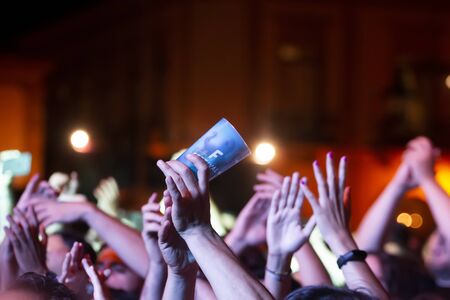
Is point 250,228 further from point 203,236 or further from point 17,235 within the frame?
point 203,236

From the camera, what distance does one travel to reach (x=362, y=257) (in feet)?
10.0

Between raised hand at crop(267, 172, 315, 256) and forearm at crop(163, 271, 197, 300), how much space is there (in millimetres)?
387

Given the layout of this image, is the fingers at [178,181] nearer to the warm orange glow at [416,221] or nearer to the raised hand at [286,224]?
the raised hand at [286,224]

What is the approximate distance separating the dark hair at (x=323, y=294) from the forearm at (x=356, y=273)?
0.73 feet

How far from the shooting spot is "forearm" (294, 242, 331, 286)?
3598 mm

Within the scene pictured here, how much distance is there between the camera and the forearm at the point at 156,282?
3250 millimetres

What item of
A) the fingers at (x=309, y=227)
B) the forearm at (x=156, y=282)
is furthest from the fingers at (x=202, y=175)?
the forearm at (x=156, y=282)

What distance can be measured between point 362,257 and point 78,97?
66.3ft

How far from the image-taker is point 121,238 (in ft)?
12.0

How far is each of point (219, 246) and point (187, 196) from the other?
0.55 ft

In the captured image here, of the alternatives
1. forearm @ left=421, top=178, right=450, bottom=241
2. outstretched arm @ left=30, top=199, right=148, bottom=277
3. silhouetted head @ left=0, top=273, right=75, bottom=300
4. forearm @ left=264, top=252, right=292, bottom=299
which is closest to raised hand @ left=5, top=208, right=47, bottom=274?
outstretched arm @ left=30, top=199, right=148, bottom=277

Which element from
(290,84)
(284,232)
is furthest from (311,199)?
(290,84)

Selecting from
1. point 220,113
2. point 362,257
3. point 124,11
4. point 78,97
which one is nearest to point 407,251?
point 362,257

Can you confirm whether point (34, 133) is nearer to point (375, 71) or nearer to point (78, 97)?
point (375, 71)
